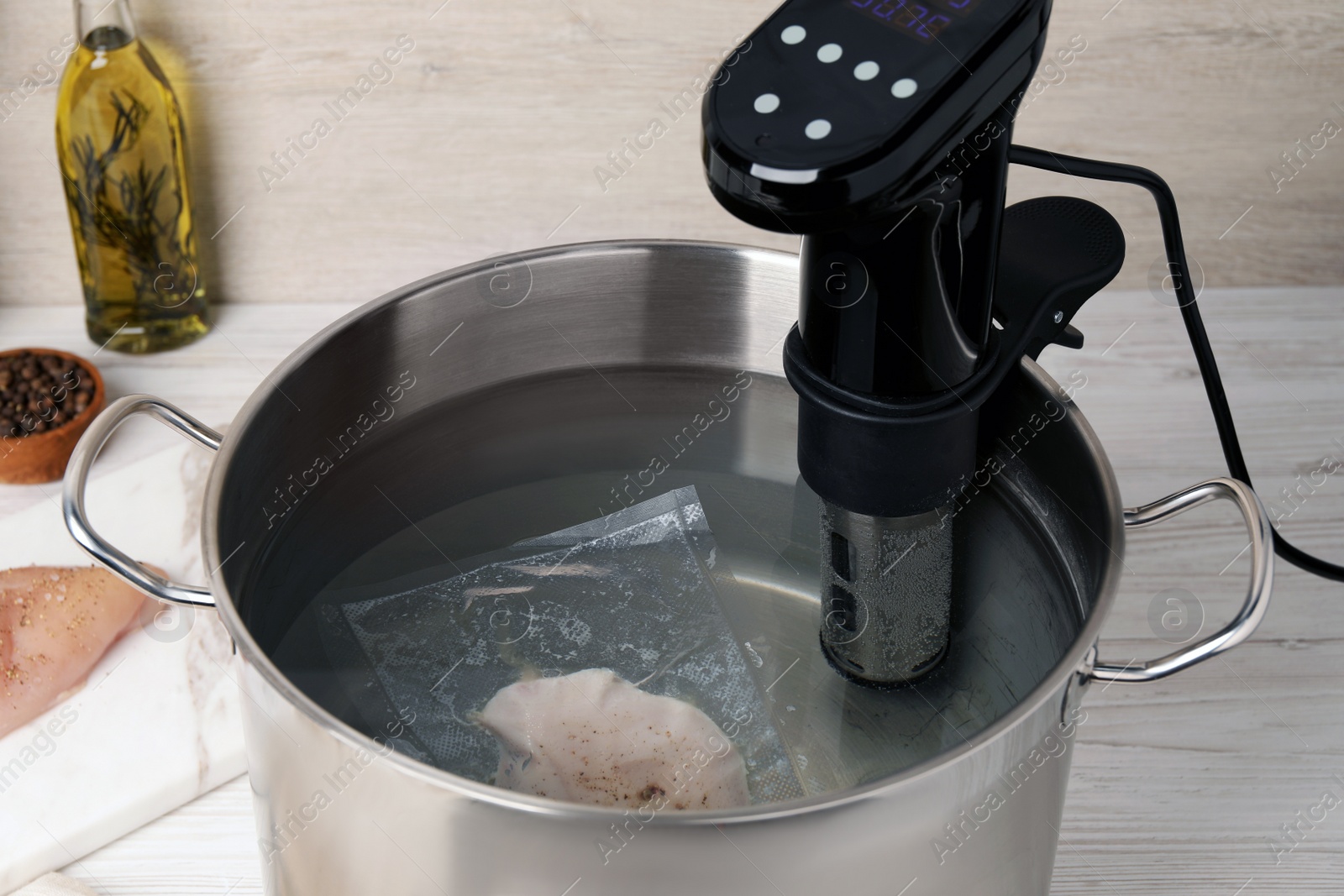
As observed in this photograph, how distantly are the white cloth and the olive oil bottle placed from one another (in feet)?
1.39

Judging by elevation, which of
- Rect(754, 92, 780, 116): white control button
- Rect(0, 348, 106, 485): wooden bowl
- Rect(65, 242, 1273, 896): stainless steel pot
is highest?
Rect(754, 92, 780, 116): white control button

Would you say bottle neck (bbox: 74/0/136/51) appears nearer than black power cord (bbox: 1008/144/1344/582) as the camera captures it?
No

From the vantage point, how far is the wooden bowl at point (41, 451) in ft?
2.58

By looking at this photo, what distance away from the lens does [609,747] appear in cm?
50

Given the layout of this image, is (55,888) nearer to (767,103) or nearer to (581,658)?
(581,658)

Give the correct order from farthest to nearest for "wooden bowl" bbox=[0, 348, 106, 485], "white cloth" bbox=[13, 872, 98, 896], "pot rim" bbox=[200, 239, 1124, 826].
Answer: "wooden bowl" bbox=[0, 348, 106, 485]
"white cloth" bbox=[13, 872, 98, 896]
"pot rim" bbox=[200, 239, 1124, 826]

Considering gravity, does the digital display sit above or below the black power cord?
above

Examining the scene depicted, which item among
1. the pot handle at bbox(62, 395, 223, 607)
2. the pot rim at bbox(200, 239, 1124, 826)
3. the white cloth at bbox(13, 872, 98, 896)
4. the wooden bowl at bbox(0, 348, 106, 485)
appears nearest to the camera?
the pot rim at bbox(200, 239, 1124, 826)

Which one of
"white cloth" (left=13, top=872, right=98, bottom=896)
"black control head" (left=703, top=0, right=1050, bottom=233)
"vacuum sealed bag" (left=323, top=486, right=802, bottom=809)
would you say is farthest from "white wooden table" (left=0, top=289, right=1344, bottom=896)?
"black control head" (left=703, top=0, right=1050, bottom=233)

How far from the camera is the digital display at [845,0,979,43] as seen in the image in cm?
37

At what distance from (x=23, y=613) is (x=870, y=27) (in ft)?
1.95

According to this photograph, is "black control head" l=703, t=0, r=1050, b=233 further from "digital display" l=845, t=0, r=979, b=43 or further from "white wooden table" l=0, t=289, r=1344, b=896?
"white wooden table" l=0, t=289, r=1344, b=896

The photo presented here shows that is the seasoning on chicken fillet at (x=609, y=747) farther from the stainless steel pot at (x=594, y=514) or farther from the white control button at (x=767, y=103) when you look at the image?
the white control button at (x=767, y=103)

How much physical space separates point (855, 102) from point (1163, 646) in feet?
1.50
